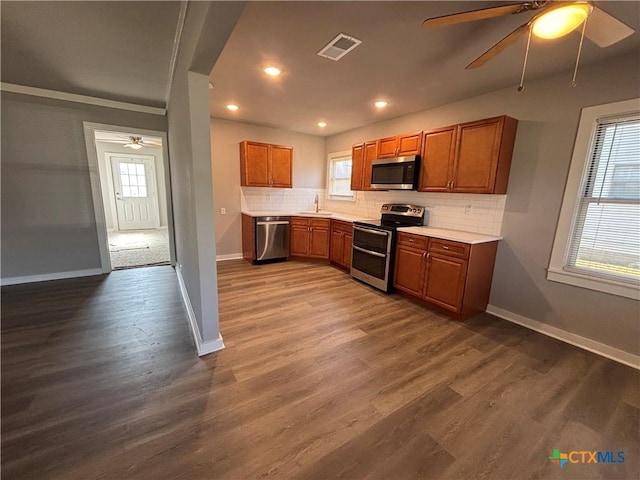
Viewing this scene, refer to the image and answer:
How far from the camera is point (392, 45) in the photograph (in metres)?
2.04

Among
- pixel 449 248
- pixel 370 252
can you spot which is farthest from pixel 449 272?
pixel 370 252

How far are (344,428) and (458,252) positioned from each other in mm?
2075

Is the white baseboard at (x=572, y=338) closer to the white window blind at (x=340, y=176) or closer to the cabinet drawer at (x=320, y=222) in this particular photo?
the cabinet drawer at (x=320, y=222)

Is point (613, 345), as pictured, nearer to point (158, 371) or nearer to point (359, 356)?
point (359, 356)

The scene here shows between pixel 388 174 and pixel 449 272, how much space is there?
1.67 meters

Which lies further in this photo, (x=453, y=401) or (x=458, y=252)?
(x=458, y=252)

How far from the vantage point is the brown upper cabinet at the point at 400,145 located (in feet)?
11.4

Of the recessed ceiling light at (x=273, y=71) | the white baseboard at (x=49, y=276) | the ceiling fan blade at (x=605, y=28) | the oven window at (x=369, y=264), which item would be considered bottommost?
the white baseboard at (x=49, y=276)

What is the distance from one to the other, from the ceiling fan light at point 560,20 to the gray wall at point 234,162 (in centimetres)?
429

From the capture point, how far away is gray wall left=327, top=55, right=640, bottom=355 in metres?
2.23

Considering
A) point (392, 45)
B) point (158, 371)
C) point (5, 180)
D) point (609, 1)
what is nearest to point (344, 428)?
point (158, 371)

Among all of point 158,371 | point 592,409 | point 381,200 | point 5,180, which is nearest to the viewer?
point 592,409

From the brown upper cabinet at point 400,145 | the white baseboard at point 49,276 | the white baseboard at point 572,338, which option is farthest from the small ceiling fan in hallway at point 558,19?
the white baseboard at point 49,276

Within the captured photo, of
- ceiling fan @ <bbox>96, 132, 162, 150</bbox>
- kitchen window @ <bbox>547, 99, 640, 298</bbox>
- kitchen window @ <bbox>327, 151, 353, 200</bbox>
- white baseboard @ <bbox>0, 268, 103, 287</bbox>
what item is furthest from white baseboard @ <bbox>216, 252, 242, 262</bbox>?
kitchen window @ <bbox>547, 99, 640, 298</bbox>
